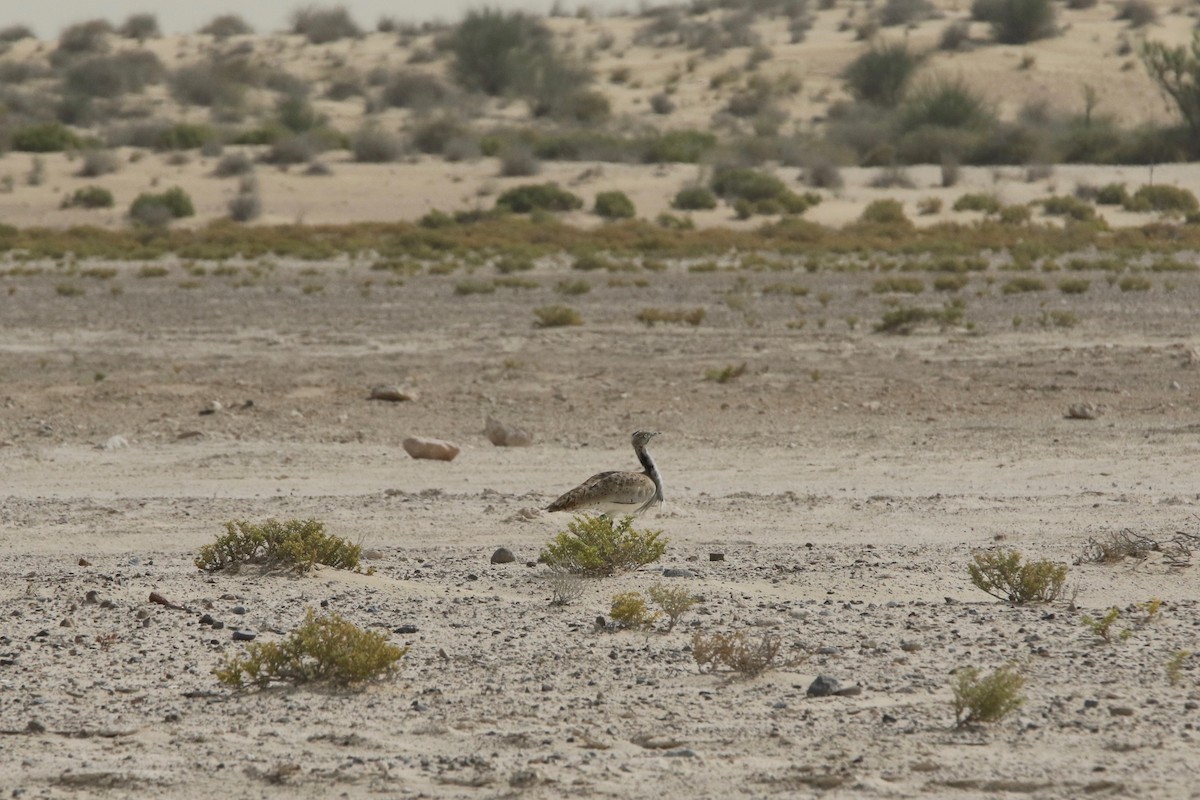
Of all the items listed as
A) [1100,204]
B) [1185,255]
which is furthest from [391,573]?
[1100,204]

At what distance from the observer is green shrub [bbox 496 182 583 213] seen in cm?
5125

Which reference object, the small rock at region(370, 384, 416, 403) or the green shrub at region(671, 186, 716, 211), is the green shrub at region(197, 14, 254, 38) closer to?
the green shrub at region(671, 186, 716, 211)

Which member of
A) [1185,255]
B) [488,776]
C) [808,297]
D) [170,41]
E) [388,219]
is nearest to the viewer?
[488,776]

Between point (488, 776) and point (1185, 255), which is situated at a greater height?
point (488, 776)

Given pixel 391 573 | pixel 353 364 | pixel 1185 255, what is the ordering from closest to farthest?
pixel 391 573, pixel 353 364, pixel 1185 255

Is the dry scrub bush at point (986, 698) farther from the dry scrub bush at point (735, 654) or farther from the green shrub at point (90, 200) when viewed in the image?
the green shrub at point (90, 200)

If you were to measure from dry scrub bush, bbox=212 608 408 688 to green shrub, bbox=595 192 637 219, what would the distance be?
43.2 meters

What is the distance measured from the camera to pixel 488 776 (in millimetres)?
6121

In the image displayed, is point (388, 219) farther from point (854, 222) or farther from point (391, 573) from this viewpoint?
point (391, 573)

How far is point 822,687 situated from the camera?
7125 mm

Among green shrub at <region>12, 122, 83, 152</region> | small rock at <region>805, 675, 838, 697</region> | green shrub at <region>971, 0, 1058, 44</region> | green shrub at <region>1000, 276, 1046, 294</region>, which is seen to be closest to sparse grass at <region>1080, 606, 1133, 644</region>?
small rock at <region>805, 675, 838, 697</region>

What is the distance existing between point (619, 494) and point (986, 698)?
3.59 metres

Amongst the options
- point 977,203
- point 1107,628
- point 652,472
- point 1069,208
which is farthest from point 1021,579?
point 977,203

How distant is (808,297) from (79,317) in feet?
38.2
